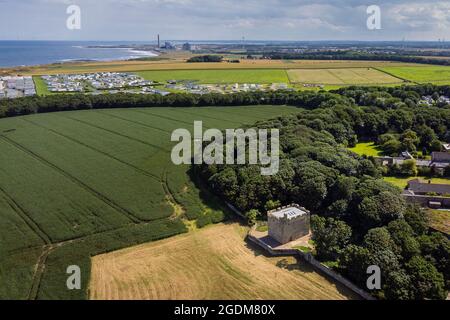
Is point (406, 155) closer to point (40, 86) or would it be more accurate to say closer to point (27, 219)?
point (27, 219)

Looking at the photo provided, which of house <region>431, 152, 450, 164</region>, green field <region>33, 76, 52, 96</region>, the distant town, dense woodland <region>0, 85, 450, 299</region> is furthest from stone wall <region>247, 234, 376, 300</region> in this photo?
green field <region>33, 76, 52, 96</region>

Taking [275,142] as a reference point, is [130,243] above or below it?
below

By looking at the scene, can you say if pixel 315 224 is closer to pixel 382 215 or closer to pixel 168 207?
pixel 382 215

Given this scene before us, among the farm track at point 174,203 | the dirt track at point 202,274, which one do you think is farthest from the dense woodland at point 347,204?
Answer: the farm track at point 174,203

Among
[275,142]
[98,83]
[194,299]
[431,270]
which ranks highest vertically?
[98,83]

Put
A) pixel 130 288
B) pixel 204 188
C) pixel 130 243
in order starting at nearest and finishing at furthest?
1. pixel 130 288
2. pixel 130 243
3. pixel 204 188

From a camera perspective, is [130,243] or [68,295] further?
[130,243]

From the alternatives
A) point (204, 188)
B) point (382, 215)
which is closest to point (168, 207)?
point (204, 188)
